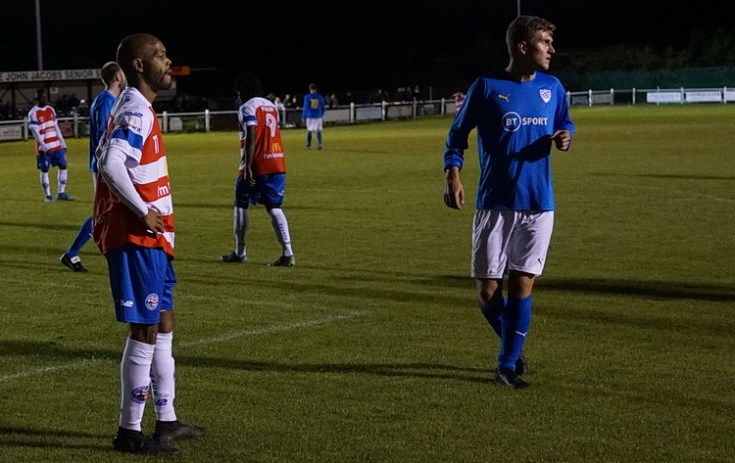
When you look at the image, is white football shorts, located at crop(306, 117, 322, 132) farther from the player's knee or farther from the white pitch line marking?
the player's knee

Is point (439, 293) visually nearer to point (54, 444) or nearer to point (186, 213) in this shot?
point (54, 444)

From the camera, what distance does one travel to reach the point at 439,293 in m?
10.8

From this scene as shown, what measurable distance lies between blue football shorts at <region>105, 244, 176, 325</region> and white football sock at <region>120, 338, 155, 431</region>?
0.19 meters

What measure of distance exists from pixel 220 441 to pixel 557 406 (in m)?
1.99

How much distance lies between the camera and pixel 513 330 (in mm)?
7305

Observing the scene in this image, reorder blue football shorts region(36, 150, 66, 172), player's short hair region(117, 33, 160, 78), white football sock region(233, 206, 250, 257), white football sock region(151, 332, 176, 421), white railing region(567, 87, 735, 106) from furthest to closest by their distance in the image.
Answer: white railing region(567, 87, 735, 106) < blue football shorts region(36, 150, 66, 172) < white football sock region(233, 206, 250, 257) < white football sock region(151, 332, 176, 421) < player's short hair region(117, 33, 160, 78)

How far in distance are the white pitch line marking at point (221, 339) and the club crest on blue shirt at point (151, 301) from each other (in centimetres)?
224

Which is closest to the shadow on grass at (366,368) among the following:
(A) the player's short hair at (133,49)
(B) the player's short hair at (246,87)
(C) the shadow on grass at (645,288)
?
(A) the player's short hair at (133,49)

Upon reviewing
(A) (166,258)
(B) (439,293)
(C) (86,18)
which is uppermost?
(C) (86,18)

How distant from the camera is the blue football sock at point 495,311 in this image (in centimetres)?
748

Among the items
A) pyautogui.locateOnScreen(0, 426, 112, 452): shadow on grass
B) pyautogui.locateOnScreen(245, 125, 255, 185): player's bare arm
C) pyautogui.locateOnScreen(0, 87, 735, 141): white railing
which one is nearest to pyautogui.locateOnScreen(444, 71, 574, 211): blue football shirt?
pyautogui.locateOnScreen(0, 426, 112, 452): shadow on grass

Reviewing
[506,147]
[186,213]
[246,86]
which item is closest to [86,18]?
[186,213]

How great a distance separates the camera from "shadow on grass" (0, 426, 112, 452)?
6051 mm

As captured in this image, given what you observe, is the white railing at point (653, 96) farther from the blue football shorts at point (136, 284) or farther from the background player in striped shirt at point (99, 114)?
the blue football shorts at point (136, 284)
